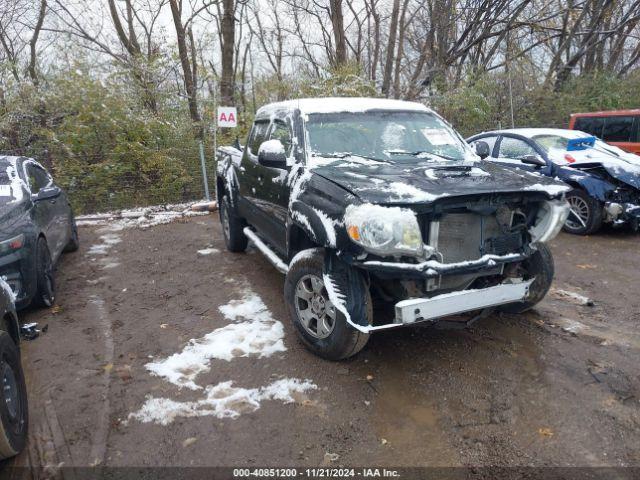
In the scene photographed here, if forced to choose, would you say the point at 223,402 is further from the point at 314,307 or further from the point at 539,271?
the point at 539,271

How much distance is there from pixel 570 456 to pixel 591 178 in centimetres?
549

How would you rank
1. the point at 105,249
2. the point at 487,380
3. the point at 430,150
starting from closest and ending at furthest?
the point at 487,380
the point at 430,150
the point at 105,249

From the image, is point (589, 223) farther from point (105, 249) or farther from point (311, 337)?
point (105, 249)

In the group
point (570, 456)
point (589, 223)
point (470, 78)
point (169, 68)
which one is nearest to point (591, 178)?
point (589, 223)

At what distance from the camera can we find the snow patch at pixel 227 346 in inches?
138

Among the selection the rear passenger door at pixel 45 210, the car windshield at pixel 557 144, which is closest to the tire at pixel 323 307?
the rear passenger door at pixel 45 210

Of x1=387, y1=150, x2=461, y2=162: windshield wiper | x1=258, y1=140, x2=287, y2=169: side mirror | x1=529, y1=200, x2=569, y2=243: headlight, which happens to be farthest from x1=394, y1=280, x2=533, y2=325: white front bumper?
x1=258, y1=140, x2=287, y2=169: side mirror

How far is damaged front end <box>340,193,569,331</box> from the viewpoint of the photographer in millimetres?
2865

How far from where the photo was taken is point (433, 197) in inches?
113

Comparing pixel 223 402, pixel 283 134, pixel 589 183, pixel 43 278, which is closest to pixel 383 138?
pixel 283 134

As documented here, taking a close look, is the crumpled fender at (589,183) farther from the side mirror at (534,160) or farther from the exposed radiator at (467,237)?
the exposed radiator at (467,237)

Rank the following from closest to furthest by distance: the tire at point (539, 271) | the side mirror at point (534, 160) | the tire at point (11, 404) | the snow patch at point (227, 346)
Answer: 1. the tire at point (11, 404)
2. the snow patch at point (227, 346)
3. the tire at point (539, 271)
4. the side mirror at point (534, 160)

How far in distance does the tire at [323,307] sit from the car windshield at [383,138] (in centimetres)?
112

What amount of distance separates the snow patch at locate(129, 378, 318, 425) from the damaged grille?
135 centimetres
